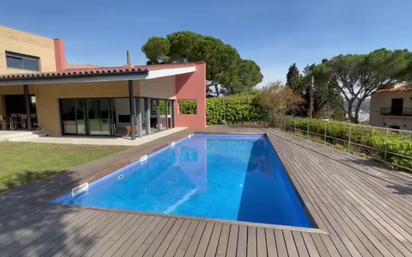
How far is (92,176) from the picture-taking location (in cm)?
608

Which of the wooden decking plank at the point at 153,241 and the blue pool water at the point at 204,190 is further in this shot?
the blue pool water at the point at 204,190

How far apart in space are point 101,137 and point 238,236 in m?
10.8

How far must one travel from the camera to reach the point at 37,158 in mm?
7887

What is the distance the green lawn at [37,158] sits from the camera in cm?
601

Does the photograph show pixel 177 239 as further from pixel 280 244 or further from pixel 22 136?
pixel 22 136

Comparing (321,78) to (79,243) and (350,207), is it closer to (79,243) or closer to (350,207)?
(350,207)

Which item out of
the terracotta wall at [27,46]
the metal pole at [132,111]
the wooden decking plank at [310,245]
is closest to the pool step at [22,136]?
the metal pole at [132,111]

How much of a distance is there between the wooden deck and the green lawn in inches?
38.8

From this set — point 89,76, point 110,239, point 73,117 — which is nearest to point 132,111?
point 89,76

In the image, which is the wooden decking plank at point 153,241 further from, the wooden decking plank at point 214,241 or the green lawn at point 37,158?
the green lawn at point 37,158

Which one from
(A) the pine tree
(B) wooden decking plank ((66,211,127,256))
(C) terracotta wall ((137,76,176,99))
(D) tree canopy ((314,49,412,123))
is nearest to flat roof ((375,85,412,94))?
(D) tree canopy ((314,49,412,123))

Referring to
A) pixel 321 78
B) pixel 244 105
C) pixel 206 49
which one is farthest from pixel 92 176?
pixel 321 78

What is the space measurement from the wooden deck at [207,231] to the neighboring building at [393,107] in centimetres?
2939

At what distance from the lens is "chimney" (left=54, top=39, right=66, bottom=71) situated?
1958 centimetres
